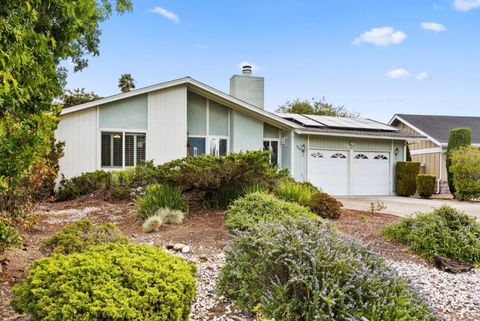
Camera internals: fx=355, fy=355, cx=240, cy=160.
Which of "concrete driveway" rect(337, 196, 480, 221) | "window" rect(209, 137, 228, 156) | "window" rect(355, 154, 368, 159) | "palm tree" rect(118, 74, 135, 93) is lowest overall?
"concrete driveway" rect(337, 196, 480, 221)

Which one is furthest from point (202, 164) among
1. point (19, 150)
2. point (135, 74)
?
point (135, 74)

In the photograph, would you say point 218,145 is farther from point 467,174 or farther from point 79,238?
point 79,238

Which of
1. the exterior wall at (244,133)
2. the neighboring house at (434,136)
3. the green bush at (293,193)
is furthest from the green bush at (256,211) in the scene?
the neighboring house at (434,136)

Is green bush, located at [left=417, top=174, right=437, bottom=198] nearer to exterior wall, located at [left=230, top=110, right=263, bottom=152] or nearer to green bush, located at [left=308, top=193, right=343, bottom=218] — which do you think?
exterior wall, located at [left=230, top=110, right=263, bottom=152]

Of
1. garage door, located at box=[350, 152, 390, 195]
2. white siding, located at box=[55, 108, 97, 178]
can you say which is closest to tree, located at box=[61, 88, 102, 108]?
white siding, located at box=[55, 108, 97, 178]

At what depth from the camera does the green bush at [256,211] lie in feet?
19.2

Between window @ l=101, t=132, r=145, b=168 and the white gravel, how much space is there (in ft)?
33.8

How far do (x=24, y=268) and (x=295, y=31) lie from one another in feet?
43.5

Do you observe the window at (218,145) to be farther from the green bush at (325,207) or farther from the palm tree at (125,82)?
the palm tree at (125,82)

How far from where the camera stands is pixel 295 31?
48.2ft

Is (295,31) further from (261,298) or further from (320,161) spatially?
(261,298)

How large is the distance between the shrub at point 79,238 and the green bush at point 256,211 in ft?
7.25

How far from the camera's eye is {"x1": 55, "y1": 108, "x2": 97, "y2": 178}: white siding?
12.3 m

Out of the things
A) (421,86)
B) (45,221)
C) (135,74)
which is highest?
(135,74)
